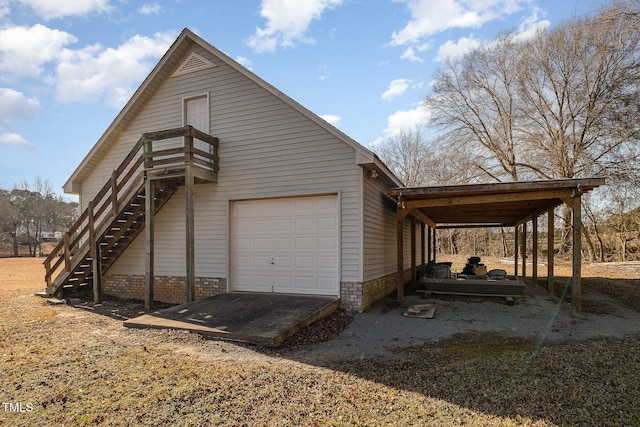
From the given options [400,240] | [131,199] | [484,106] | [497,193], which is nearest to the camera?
[497,193]

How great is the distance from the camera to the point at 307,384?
3939 millimetres

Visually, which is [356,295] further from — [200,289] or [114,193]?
[114,193]

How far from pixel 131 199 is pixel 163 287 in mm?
2551

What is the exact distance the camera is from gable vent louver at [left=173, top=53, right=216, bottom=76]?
370 inches

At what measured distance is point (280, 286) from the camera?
333 inches

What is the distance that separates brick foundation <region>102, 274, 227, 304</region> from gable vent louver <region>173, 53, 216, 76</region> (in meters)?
5.66

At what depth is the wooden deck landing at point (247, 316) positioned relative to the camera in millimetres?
5648

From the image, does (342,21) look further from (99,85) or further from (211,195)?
(99,85)

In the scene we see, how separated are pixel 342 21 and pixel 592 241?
2090 centimetres

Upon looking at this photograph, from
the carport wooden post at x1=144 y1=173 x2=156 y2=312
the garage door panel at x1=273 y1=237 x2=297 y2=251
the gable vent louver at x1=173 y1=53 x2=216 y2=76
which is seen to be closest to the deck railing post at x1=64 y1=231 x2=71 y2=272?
the carport wooden post at x1=144 y1=173 x2=156 y2=312

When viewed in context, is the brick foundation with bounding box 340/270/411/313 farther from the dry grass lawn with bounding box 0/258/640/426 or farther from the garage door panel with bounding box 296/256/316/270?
the dry grass lawn with bounding box 0/258/640/426

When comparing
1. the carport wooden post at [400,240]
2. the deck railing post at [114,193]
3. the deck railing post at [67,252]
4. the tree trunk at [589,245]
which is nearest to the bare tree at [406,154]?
the tree trunk at [589,245]

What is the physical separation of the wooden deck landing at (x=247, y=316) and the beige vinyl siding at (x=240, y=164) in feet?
3.69

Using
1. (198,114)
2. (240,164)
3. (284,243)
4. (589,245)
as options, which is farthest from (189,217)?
(589,245)
